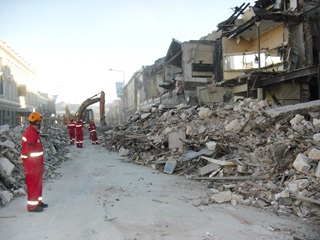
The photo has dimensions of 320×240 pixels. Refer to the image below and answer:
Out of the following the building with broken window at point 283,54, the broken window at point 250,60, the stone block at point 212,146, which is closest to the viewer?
the stone block at point 212,146

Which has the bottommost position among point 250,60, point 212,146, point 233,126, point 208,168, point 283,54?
point 208,168

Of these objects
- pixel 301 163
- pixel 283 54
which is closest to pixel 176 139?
pixel 301 163

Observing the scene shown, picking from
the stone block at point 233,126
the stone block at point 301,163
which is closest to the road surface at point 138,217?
the stone block at point 301,163

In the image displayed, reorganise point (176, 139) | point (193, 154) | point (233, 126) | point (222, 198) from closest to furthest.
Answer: point (222, 198) < point (193, 154) < point (233, 126) < point (176, 139)

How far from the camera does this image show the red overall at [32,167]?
5.12 metres

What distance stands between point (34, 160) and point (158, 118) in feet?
30.0

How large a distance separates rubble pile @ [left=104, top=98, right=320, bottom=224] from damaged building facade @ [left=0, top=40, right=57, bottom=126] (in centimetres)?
2284

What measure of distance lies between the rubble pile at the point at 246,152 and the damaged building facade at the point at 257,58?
5792 mm

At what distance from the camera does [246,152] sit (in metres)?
8.02

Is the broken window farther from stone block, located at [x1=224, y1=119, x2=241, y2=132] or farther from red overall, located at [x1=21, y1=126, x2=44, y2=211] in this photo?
red overall, located at [x1=21, y1=126, x2=44, y2=211]

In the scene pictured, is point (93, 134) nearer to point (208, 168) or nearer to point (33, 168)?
point (208, 168)

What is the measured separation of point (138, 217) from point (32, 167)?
2146 millimetres

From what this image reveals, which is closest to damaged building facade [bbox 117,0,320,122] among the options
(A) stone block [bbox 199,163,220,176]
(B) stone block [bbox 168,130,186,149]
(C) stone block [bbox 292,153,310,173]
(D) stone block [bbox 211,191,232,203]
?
(B) stone block [bbox 168,130,186,149]

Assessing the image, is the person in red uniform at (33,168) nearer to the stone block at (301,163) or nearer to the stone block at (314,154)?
the stone block at (301,163)
